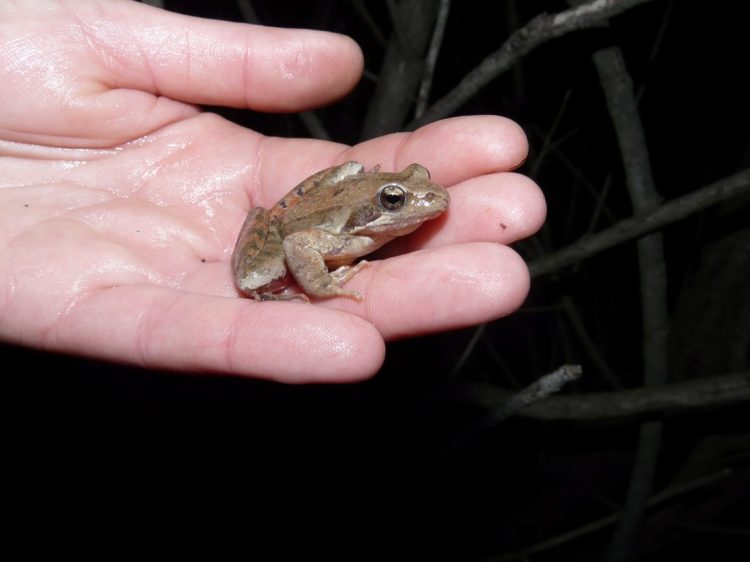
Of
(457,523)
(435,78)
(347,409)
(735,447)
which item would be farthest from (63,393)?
(735,447)

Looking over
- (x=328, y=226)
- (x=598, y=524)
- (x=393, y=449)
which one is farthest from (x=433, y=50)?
(x=598, y=524)

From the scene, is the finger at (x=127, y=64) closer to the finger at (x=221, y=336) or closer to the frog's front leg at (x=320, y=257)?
the frog's front leg at (x=320, y=257)

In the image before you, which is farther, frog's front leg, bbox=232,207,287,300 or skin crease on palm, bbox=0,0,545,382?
frog's front leg, bbox=232,207,287,300

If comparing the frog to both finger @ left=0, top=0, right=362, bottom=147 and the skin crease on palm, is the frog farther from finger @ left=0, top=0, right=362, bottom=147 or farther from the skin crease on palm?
finger @ left=0, top=0, right=362, bottom=147

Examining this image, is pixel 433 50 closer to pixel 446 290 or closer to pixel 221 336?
pixel 446 290

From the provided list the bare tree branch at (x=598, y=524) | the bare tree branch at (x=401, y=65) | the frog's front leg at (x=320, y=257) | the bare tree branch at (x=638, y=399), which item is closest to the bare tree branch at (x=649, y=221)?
the bare tree branch at (x=638, y=399)

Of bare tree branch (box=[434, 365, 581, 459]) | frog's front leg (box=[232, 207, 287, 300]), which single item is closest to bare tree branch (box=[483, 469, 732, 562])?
bare tree branch (box=[434, 365, 581, 459])
